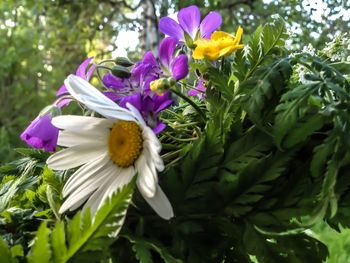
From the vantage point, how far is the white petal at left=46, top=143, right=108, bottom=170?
0.45 meters

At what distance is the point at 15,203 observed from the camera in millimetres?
505

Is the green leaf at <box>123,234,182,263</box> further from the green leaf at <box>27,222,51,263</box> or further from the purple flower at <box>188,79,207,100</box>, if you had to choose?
the purple flower at <box>188,79,207,100</box>

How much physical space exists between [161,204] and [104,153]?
8cm

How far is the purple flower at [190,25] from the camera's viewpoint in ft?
1.71

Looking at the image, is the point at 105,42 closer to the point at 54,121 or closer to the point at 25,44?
the point at 25,44

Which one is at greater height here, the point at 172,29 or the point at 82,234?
the point at 172,29

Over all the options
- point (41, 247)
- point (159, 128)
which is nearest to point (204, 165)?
point (159, 128)

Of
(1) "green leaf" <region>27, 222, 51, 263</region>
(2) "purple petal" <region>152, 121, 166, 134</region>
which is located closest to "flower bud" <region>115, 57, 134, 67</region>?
(2) "purple petal" <region>152, 121, 166, 134</region>

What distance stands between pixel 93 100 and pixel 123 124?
1.4 inches

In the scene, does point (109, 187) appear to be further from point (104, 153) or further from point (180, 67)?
point (180, 67)

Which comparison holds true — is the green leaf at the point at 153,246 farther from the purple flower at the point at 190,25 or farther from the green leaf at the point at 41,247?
the purple flower at the point at 190,25

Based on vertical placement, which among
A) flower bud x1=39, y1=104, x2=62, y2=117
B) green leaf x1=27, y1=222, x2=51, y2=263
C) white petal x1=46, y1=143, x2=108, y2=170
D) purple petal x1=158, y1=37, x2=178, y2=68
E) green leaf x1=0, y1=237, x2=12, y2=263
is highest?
purple petal x1=158, y1=37, x2=178, y2=68

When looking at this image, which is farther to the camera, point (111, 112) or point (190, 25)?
point (190, 25)

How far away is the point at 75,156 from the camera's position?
1.47ft
